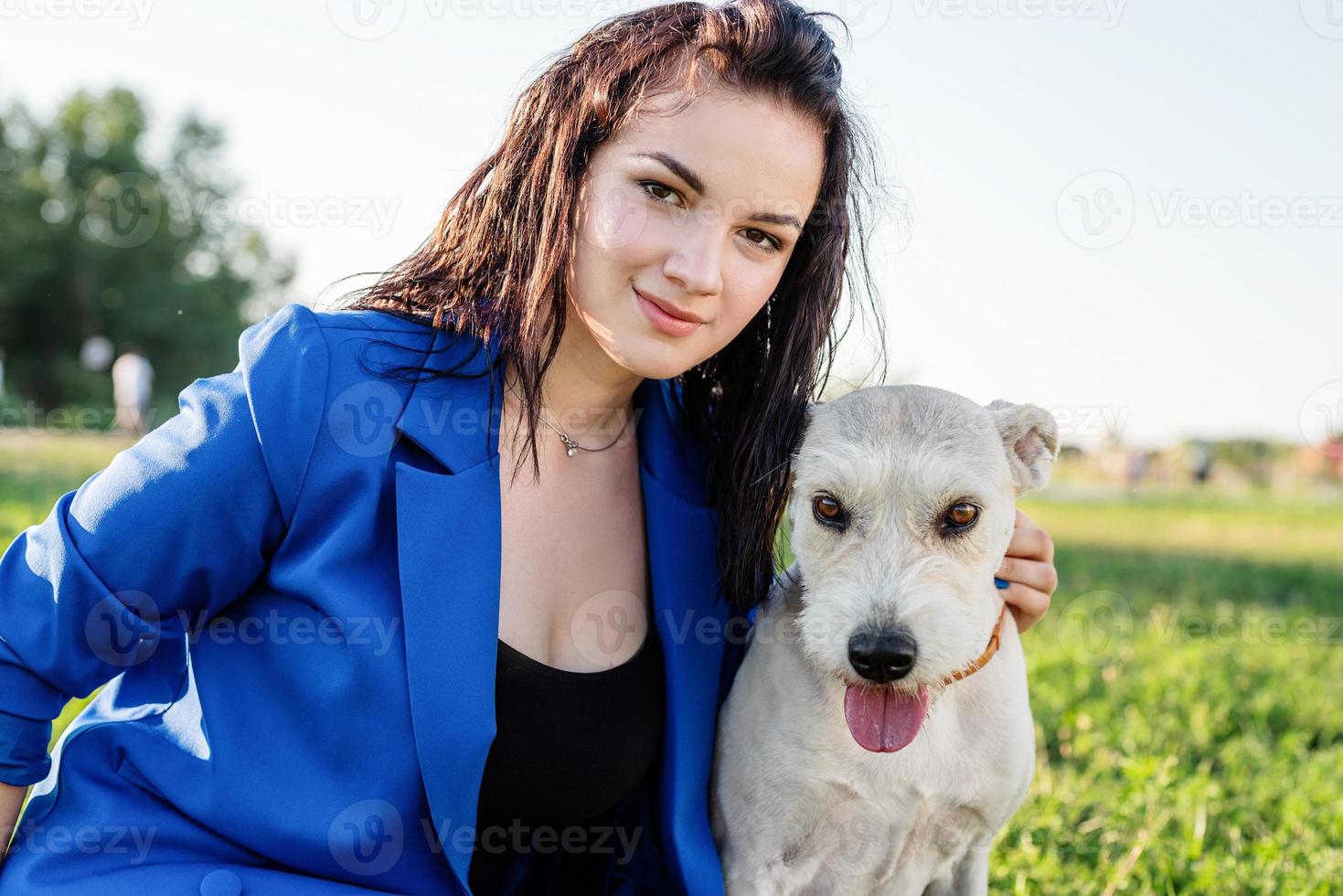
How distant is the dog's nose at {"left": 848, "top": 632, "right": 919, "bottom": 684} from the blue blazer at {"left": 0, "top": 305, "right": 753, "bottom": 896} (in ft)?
3.04

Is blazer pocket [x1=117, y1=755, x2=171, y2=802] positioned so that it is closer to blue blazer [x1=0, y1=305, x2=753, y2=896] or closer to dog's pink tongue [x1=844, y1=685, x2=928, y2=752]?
blue blazer [x1=0, y1=305, x2=753, y2=896]

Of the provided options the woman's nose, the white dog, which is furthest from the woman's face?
the white dog

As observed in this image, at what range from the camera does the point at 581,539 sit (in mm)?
3039

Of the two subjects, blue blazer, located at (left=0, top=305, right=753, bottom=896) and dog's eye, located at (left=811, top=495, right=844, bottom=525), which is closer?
blue blazer, located at (left=0, top=305, right=753, bottom=896)

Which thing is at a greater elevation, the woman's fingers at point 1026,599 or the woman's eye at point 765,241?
the woman's eye at point 765,241

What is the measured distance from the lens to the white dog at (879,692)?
286cm

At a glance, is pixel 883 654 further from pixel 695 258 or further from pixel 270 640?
pixel 270 640

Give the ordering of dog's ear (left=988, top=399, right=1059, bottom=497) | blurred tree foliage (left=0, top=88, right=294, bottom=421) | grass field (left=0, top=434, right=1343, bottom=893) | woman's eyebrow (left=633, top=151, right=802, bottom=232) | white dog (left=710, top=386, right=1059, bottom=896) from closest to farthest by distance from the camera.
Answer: woman's eyebrow (left=633, top=151, right=802, bottom=232) → white dog (left=710, top=386, right=1059, bottom=896) → dog's ear (left=988, top=399, right=1059, bottom=497) → grass field (left=0, top=434, right=1343, bottom=893) → blurred tree foliage (left=0, top=88, right=294, bottom=421)

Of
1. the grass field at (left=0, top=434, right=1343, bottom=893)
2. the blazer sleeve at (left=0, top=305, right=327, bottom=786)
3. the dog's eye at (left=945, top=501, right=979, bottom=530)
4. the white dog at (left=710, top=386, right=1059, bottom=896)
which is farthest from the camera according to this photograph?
the grass field at (left=0, top=434, right=1343, bottom=893)

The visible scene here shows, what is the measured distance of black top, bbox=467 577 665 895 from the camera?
2.70 metres

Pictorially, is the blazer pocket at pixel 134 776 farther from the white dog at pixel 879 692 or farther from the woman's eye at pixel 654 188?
the woman's eye at pixel 654 188

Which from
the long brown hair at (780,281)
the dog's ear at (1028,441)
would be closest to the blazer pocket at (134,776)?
the long brown hair at (780,281)

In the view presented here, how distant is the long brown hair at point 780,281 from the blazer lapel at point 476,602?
4.8 inches

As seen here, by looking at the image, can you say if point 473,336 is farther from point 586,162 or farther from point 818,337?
point 818,337
